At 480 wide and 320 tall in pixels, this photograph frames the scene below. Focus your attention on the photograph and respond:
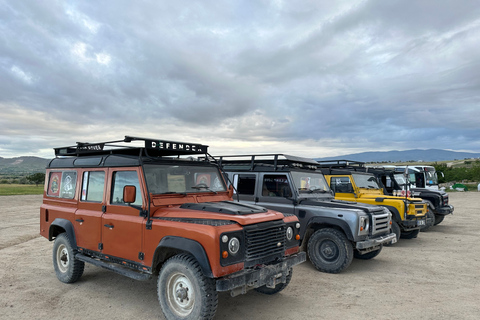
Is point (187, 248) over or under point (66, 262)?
over

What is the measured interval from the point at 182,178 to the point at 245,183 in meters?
3.08

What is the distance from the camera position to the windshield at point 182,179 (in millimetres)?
4898

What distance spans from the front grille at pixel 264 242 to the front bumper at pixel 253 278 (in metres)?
0.12

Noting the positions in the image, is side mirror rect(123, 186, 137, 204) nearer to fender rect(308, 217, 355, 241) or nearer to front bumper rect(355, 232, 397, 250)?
fender rect(308, 217, 355, 241)

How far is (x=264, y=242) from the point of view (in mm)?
4402

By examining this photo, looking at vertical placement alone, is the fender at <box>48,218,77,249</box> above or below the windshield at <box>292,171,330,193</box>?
below

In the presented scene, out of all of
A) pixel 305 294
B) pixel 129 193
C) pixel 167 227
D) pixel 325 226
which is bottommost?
pixel 305 294

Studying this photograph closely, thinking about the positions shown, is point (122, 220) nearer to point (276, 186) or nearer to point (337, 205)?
point (276, 186)

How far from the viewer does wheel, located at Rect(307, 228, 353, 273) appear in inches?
261

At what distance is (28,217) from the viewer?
604 inches

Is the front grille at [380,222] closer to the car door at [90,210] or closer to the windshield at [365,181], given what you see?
the windshield at [365,181]

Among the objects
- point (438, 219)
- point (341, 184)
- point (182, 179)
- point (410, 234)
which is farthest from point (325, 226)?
point (438, 219)

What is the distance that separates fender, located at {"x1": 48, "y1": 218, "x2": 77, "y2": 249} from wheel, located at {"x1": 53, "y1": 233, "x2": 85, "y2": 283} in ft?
0.49

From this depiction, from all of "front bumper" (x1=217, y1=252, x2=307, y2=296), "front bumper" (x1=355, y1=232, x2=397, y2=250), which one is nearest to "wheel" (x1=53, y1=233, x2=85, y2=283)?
"front bumper" (x1=217, y1=252, x2=307, y2=296)
